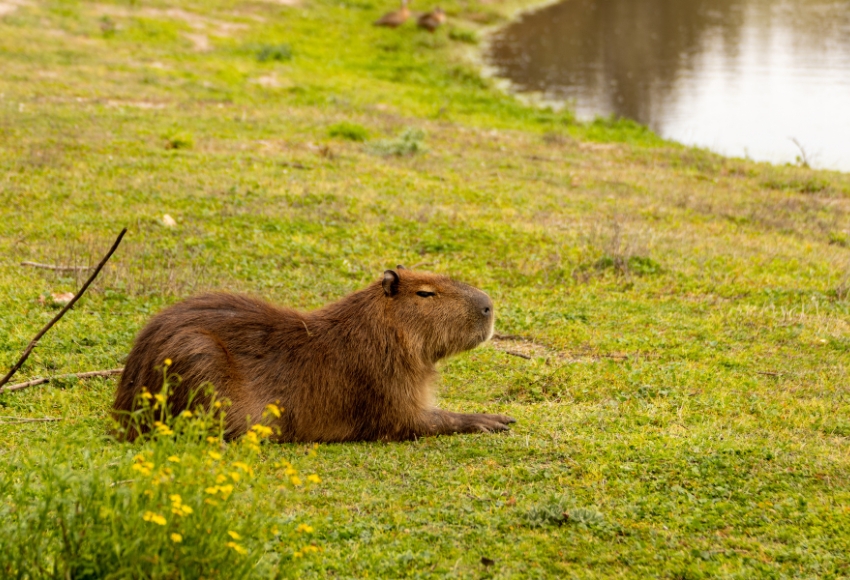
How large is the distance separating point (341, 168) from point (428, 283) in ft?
23.1

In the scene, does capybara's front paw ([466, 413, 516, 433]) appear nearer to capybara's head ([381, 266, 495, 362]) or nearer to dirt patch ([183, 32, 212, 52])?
capybara's head ([381, 266, 495, 362])

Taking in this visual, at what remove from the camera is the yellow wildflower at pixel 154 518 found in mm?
2807

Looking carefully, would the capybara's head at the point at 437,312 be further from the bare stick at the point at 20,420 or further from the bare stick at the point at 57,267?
the bare stick at the point at 57,267

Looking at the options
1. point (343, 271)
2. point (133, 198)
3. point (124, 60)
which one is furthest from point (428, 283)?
point (124, 60)

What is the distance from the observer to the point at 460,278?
8.76 meters

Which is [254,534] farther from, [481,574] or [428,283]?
[428,283]

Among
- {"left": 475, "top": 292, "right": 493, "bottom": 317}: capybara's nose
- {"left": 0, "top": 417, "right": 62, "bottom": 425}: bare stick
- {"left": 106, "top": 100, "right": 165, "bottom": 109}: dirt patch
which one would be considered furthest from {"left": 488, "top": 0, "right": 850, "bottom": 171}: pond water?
{"left": 0, "top": 417, "right": 62, "bottom": 425}: bare stick

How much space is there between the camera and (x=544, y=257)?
9.23 m

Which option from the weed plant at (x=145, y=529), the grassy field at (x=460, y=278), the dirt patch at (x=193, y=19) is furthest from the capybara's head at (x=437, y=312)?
the dirt patch at (x=193, y=19)

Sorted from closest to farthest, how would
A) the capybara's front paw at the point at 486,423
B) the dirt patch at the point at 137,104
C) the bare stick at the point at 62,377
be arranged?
the capybara's front paw at the point at 486,423 < the bare stick at the point at 62,377 < the dirt patch at the point at 137,104

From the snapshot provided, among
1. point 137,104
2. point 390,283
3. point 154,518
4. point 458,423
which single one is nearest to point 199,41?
point 137,104

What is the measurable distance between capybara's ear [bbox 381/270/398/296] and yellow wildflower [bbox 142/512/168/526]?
2.65 metres

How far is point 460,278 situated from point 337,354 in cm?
355

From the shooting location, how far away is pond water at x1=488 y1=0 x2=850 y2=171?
18.4 metres
